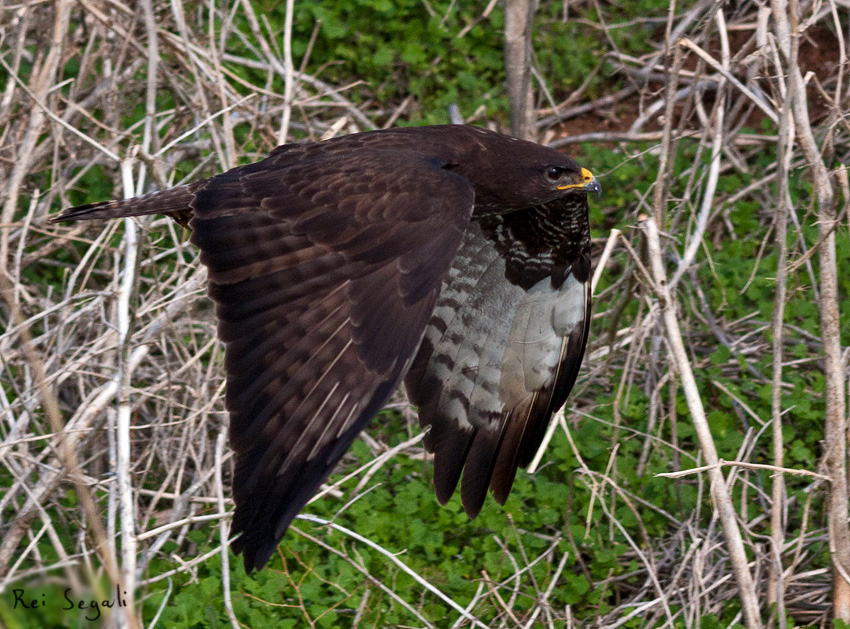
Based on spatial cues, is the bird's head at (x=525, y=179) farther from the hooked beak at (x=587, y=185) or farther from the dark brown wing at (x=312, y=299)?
the dark brown wing at (x=312, y=299)

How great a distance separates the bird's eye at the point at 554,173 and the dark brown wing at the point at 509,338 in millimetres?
113

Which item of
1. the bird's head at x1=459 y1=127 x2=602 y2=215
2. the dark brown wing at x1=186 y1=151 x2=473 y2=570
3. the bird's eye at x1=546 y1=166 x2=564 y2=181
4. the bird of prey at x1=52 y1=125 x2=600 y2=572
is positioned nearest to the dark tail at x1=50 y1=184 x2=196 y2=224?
the bird of prey at x1=52 y1=125 x2=600 y2=572

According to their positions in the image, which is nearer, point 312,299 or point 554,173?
point 312,299

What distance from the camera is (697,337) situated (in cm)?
506

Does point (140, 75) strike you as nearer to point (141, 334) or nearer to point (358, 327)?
point (141, 334)

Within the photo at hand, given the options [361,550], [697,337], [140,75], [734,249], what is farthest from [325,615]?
[140,75]

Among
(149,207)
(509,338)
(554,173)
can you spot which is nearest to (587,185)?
(554,173)

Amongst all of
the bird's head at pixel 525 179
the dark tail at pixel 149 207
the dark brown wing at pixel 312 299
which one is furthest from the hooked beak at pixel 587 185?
the dark tail at pixel 149 207

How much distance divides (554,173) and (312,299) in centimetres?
121

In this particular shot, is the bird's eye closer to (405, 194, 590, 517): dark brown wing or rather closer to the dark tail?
(405, 194, 590, 517): dark brown wing

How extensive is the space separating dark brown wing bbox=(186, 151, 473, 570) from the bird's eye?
1.95 ft

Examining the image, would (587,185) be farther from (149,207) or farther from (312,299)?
(149,207)

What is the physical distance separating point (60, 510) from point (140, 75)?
291 cm

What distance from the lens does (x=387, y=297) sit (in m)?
3.10
